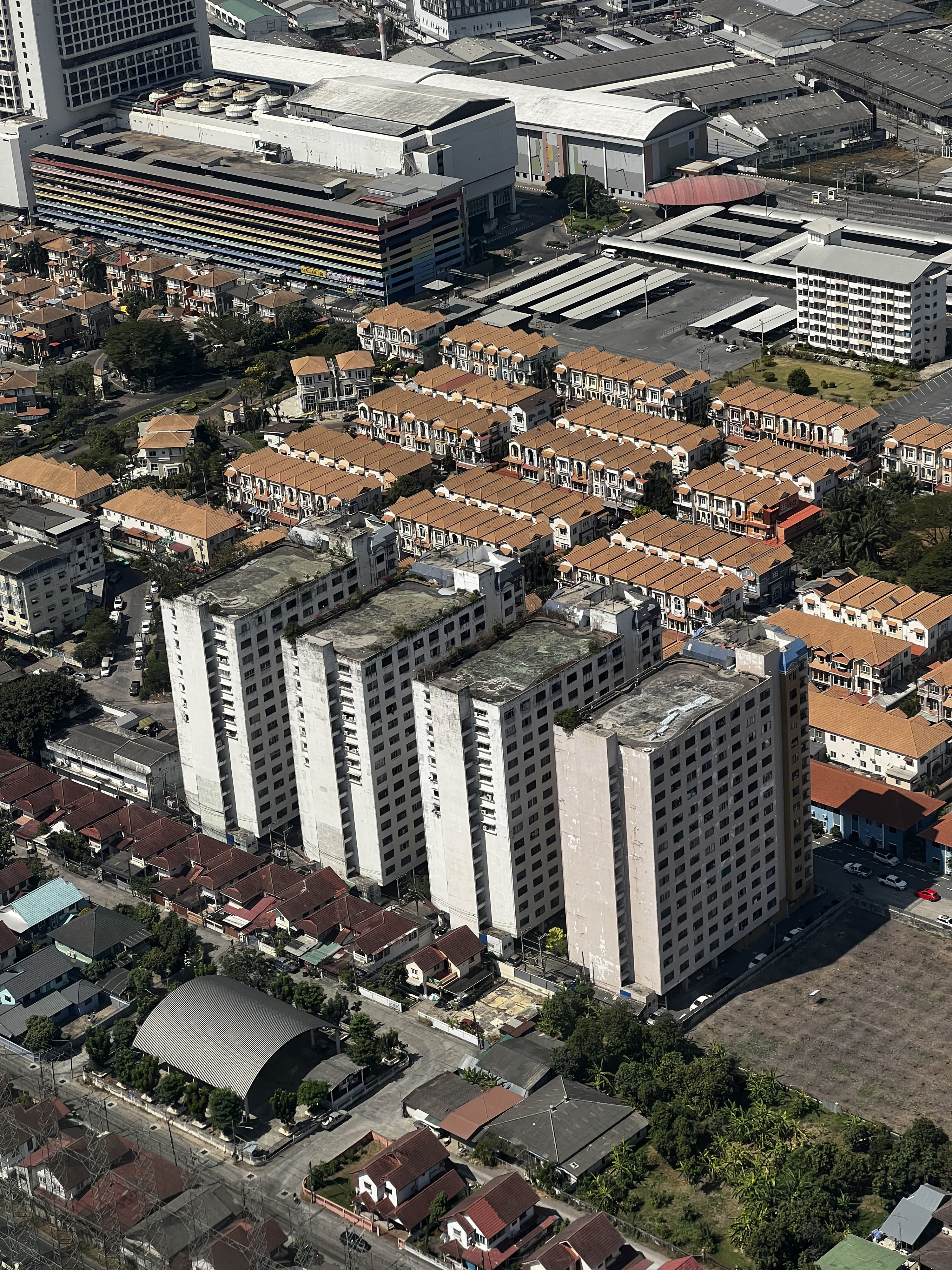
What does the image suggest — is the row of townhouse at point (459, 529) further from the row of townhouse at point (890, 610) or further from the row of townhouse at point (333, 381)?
the row of townhouse at point (333, 381)

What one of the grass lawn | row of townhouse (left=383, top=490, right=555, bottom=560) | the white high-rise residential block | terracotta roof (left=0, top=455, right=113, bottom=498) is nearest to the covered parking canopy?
row of townhouse (left=383, top=490, right=555, bottom=560)

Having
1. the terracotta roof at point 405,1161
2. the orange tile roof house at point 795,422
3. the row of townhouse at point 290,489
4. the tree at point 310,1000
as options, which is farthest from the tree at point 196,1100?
the orange tile roof house at point 795,422

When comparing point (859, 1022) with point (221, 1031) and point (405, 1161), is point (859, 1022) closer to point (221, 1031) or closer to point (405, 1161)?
point (405, 1161)

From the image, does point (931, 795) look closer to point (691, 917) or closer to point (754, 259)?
point (691, 917)

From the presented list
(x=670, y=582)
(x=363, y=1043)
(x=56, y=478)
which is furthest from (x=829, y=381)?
(x=363, y=1043)

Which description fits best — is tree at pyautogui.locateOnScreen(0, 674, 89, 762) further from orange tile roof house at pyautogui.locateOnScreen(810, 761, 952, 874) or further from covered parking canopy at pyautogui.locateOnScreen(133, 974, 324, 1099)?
orange tile roof house at pyautogui.locateOnScreen(810, 761, 952, 874)

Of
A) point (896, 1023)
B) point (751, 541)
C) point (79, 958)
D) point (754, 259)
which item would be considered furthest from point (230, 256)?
point (896, 1023)

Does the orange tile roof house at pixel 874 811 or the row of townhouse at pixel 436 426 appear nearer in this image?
the orange tile roof house at pixel 874 811
